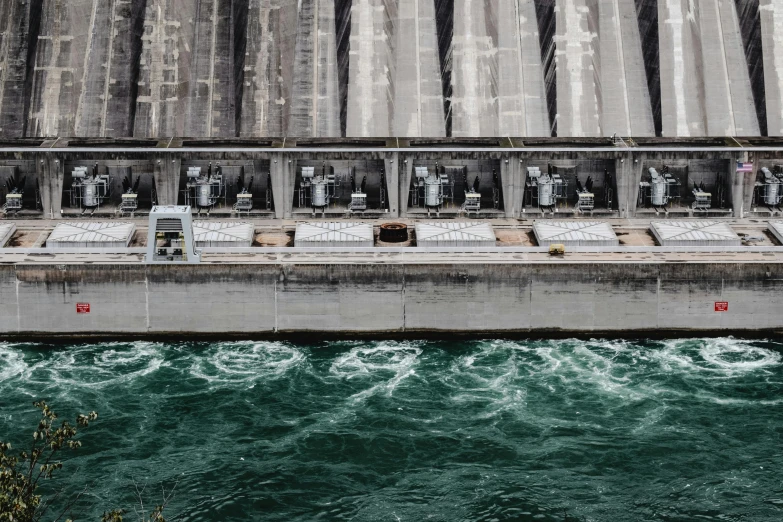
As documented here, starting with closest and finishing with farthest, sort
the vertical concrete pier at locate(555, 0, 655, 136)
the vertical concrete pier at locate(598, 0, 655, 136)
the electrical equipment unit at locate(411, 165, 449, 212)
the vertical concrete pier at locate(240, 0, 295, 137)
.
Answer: the electrical equipment unit at locate(411, 165, 449, 212)
the vertical concrete pier at locate(240, 0, 295, 137)
the vertical concrete pier at locate(555, 0, 655, 136)
the vertical concrete pier at locate(598, 0, 655, 136)

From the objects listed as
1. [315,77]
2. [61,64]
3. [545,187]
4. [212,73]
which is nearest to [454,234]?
[545,187]

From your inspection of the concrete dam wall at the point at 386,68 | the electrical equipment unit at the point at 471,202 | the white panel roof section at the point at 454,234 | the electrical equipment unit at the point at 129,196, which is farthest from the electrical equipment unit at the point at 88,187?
the electrical equipment unit at the point at 471,202

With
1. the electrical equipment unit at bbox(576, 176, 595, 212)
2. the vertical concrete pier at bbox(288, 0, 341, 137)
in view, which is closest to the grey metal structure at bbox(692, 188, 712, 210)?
the electrical equipment unit at bbox(576, 176, 595, 212)

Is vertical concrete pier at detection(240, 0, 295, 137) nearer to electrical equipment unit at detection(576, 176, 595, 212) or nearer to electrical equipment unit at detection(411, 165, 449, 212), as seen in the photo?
electrical equipment unit at detection(411, 165, 449, 212)

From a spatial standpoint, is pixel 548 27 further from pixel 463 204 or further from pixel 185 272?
pixel 185 272

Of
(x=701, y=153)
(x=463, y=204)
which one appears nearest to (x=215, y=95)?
(x=463, y=204)

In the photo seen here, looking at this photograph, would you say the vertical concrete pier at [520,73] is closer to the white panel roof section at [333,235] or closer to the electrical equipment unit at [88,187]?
the white panel roof section at [333,235]

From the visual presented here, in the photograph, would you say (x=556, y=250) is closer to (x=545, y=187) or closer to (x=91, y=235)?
(x=545, y=187)
